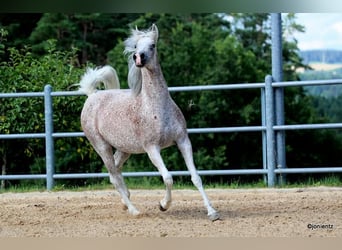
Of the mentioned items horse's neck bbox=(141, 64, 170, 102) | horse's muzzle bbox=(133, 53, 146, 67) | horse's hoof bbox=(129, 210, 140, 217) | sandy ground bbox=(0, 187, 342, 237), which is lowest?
sandy ground bbox=(0, 187, 342, 237)

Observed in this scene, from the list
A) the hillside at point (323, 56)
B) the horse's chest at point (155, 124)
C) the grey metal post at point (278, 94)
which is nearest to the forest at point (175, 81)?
the hillside at point (323, 56)

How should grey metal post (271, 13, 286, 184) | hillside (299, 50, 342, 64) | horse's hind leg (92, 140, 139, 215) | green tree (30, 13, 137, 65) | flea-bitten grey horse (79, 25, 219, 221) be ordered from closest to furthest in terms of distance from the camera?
flea-bitten grey horse (79, 25, 219, 221), horse's hind leg (92, 140, 139, 215), grey metal post (271, 13, 286, 184), hillside (299, 50, 342, 64), green tree (30, 13, 137, 65)

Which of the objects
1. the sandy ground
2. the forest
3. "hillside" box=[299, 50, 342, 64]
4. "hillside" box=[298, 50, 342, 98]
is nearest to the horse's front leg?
the sandy ground

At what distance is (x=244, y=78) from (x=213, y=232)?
8.81m

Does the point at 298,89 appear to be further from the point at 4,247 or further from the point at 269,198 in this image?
the point at 4,247

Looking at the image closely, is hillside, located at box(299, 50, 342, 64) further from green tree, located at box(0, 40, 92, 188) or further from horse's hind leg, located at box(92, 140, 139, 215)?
horse's hind leg, located at box(92, 140, 139, 215)

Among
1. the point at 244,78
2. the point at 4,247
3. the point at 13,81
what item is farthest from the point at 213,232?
the point at 244,78

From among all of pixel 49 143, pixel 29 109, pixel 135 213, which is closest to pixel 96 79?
pixel 135 213

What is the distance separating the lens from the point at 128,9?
7543 mm

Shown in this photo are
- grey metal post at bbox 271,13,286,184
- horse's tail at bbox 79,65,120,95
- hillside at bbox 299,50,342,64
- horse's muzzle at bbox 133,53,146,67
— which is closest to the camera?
horse's muzzle at bbox 133,53,146,67

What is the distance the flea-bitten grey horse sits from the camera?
6.14 metres

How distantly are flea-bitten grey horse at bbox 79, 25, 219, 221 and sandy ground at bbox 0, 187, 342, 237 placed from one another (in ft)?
0.87

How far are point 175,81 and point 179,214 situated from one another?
7618mm

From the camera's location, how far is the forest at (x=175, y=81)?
10.6 meters
